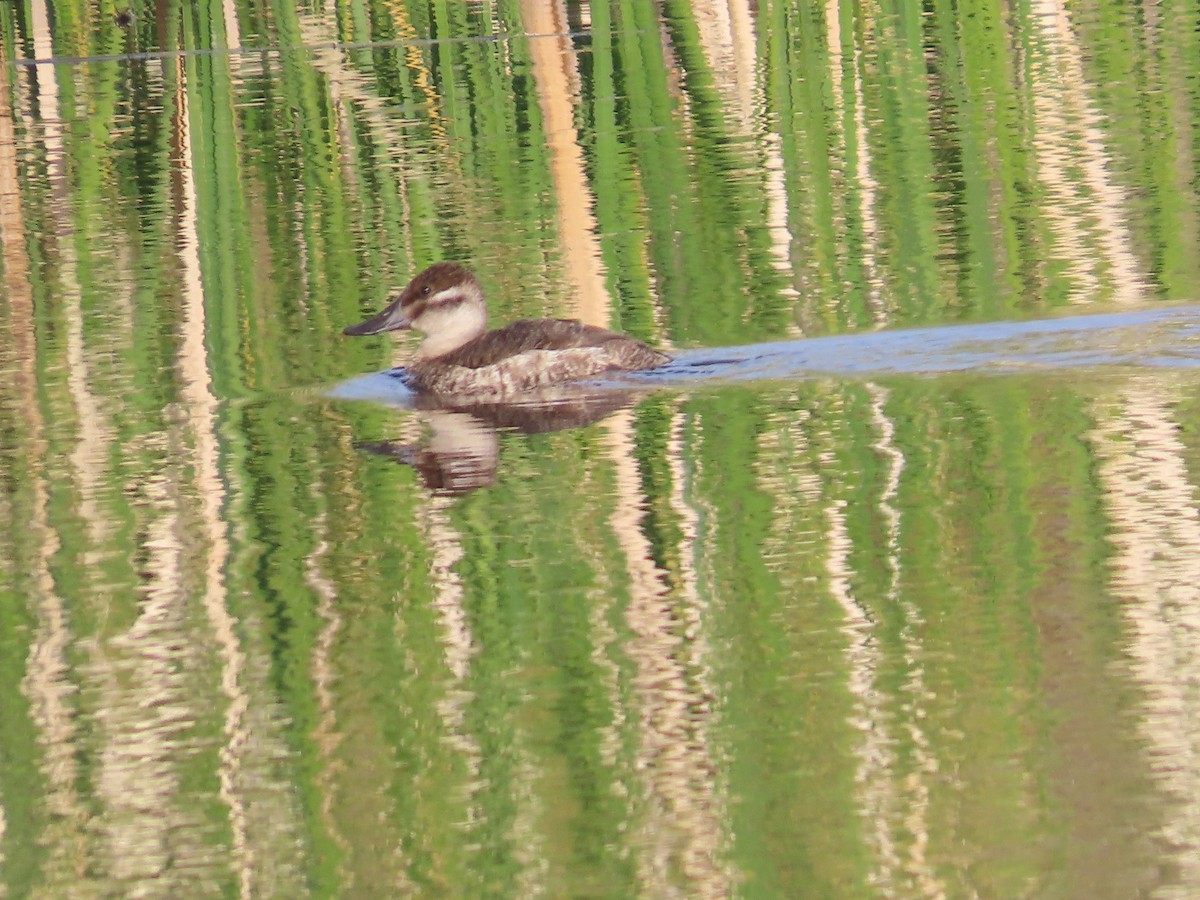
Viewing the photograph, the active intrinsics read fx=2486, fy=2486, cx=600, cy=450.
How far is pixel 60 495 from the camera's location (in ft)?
24.4

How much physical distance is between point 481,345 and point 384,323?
2.02 feet

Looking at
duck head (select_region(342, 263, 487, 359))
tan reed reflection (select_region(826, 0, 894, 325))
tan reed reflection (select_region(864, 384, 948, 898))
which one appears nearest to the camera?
tan reed reflection (select_region(864, 384, 948, 898))

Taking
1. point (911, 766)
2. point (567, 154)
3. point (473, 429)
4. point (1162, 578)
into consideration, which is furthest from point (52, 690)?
point (567, 154)

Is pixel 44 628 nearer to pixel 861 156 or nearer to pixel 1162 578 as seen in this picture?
pixel 1162 578

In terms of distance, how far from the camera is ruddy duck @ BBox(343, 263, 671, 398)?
8961 millimetres

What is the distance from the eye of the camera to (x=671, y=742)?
5.02m

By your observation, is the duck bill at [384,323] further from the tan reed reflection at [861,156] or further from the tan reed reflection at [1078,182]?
the tan reed reflection at [1078,182]

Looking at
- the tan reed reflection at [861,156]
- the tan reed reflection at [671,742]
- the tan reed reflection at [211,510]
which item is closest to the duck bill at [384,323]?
the tan reed reflection at [211,510]

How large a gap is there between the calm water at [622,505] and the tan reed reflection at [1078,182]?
0.17 ft

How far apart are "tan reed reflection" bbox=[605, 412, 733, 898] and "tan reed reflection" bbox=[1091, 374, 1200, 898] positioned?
0.81m

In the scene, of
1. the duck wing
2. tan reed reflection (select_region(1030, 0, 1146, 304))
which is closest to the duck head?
the duck wing

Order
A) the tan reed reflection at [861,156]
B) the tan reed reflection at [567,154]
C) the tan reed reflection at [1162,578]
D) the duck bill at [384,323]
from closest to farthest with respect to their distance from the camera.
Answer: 1. the tan reed reflection at [1162,578]
2. the duck bill at [384,323]
3. the tan reed reflection at [861,156]
4. the tan reed reflection at [567,154]

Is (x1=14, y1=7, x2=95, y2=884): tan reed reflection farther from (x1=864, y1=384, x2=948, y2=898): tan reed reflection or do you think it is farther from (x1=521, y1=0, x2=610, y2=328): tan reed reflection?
(x1=521, y1=0, x2=610, y2=328): tan reed reflection

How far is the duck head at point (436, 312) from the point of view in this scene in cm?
968
